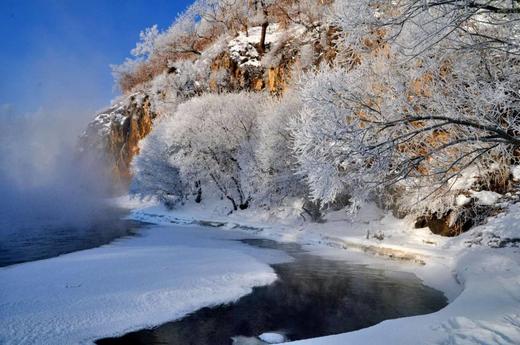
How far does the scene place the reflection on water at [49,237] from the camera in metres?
17.9

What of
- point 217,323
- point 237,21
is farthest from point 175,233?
point 237,21

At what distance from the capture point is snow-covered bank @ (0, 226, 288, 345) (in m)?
8.83

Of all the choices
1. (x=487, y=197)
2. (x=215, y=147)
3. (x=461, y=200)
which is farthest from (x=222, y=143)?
(x=487, y=197)

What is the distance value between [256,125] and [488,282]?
79.3ft

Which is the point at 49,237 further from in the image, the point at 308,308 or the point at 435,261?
the point at 435,261

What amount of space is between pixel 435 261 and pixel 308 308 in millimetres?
7550

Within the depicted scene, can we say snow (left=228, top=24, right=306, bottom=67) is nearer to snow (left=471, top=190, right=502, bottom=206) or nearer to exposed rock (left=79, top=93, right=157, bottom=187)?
exposed rock (left=79, top=93, right=157, bottom=187)

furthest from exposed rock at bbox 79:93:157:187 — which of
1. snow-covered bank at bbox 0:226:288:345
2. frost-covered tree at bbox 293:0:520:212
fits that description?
frost-covered tree at bbox 293:0:520:212

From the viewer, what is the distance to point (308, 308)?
10672mm

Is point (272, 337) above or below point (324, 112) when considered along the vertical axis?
below

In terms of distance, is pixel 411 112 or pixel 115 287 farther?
pixel 115 287

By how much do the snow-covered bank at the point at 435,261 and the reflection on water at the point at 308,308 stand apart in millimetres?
1260

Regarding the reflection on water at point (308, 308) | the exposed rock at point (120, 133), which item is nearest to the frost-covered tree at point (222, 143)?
the reflection on water at point (308, 308)

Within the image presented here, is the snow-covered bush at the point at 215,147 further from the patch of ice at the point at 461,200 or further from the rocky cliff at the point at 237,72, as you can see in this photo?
the patch of ice at the point at 461,200
